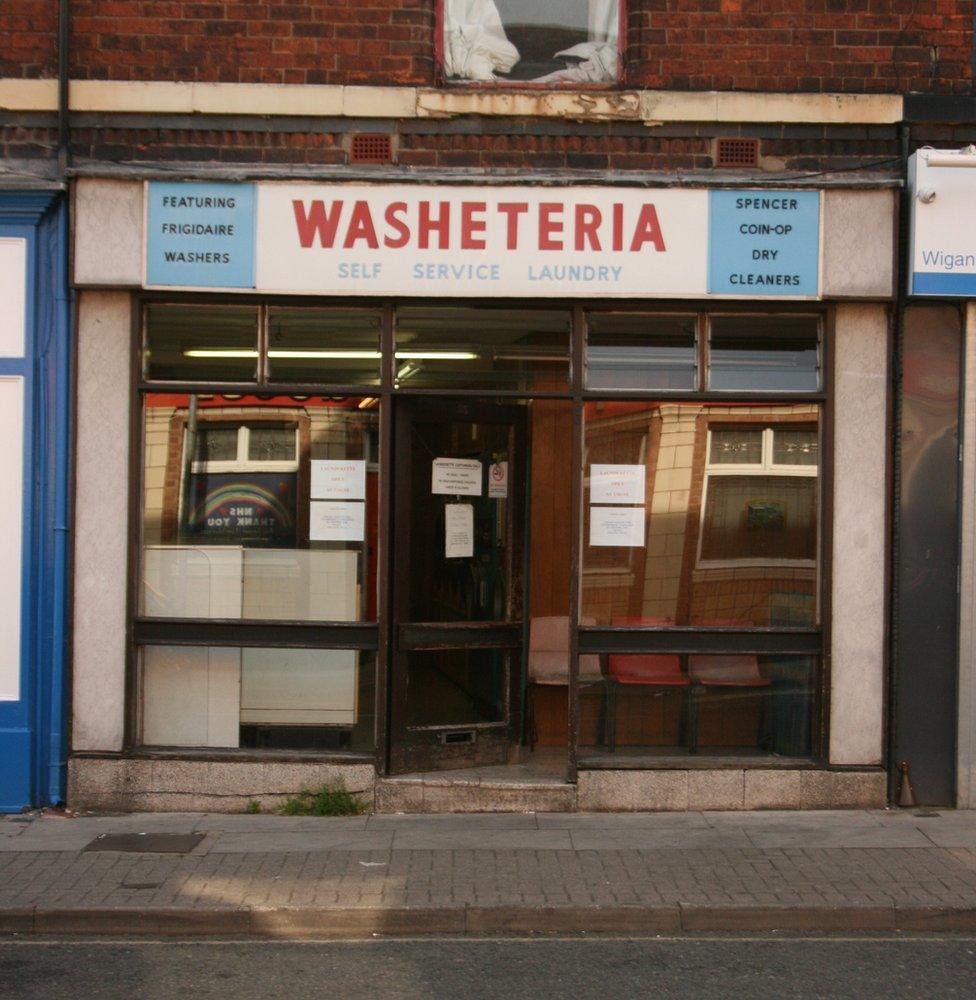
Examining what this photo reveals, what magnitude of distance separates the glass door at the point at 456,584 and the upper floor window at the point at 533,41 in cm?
232

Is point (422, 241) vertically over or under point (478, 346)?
over

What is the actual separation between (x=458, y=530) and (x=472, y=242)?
81.3 inches

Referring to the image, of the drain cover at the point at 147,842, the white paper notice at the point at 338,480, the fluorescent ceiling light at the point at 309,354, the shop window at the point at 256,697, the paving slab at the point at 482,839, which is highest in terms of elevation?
the fluorescent ceiling light at the point at 309,354

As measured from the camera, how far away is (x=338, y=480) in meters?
9.05

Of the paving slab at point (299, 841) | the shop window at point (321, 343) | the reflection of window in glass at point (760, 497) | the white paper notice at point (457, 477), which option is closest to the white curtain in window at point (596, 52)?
the shop window at point (321, 343)

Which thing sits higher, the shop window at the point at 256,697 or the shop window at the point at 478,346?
the shop window at the point at 478,346

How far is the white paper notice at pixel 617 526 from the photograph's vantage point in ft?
29.8

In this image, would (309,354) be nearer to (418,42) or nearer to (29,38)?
(418,42)

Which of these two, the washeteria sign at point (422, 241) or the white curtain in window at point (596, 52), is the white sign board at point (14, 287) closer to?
the washeteria sign at point (422, 241)

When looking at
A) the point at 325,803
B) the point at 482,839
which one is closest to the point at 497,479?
the point at 325,803

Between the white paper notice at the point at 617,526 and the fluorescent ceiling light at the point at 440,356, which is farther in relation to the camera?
the white paper notice at the point at 617,526

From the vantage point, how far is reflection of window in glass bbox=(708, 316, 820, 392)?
29.5ft

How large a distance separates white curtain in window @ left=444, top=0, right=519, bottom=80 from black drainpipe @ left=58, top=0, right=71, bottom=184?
8.32ft

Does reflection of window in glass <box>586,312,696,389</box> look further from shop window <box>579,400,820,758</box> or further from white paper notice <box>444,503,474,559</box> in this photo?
white paper notice <box>444,503,474,559</box>
